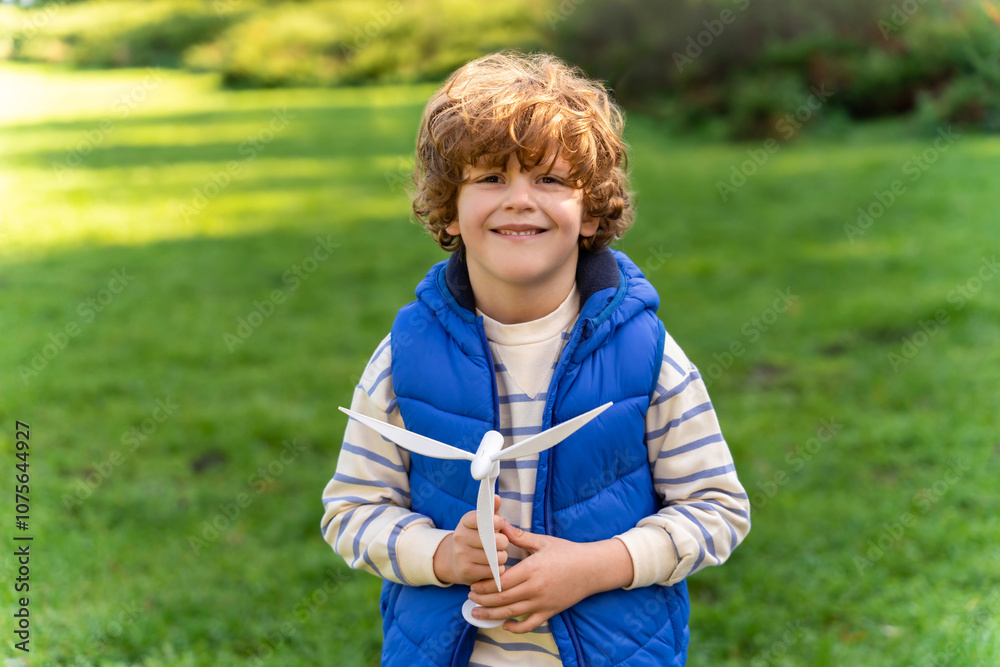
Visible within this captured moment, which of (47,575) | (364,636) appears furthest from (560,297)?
(47,575)

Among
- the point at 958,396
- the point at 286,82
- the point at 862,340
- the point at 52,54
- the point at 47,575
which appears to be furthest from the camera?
the point at 52,54

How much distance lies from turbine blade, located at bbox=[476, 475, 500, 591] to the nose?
0.59 m

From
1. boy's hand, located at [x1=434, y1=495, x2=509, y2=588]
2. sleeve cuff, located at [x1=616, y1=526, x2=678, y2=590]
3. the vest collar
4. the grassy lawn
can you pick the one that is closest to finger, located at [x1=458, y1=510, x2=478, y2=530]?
boy's hand, located at [x1=434, y1=495, x2=509, y2=588]

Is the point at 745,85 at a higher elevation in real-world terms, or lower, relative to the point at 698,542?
lower

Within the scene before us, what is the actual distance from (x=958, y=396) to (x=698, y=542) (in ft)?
13.8

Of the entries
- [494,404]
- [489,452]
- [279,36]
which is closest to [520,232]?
[494,404]

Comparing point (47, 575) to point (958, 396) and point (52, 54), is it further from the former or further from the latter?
point (52, 54)

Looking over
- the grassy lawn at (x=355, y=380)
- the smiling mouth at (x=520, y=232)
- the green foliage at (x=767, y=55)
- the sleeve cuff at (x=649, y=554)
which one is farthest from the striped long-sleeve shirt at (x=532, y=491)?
the green foliage at (x=767, y=55)

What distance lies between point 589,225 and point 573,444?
53 cm

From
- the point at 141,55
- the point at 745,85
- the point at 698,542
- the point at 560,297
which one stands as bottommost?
the point at 141,55

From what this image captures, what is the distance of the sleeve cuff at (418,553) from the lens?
198 cm

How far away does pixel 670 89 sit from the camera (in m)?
15.5

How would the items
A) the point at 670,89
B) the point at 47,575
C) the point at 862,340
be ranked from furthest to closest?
the point at 670,89 → the point at 862,340 → the point at 47,575

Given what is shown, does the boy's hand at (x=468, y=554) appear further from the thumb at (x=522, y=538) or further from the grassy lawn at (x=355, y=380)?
the grassy lawn at (x=355, y=380)
